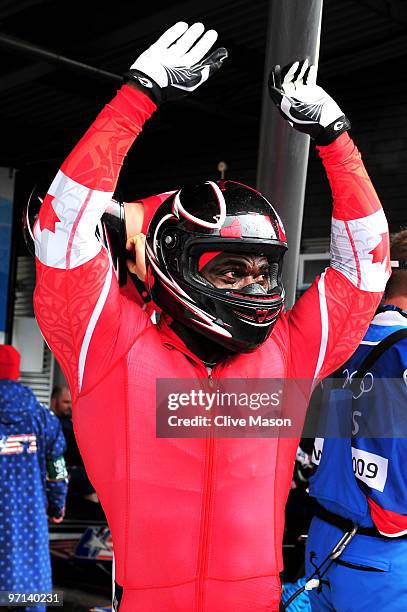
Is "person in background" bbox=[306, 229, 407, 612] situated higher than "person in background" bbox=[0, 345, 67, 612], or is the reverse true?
"person in background" bbox=[306, 229, 407, 612]

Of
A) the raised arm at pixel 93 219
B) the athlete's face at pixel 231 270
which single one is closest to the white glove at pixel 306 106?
the raised arm at pixel 93 219

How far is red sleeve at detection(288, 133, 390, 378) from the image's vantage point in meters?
2.04

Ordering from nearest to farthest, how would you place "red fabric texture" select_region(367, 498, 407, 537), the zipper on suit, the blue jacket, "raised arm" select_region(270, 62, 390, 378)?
Answer: the zipper on suit, "raised arm" select_region(270, 62, 390, 378), "red fabric texture" select_region(367, 498, 407, 537), the blue jacket

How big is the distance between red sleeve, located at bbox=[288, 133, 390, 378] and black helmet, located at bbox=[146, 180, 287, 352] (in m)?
0.14

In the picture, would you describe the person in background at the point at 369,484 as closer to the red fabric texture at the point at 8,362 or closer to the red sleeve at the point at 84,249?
the red sleeve at the point at 84,249

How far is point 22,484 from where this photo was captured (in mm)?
4707

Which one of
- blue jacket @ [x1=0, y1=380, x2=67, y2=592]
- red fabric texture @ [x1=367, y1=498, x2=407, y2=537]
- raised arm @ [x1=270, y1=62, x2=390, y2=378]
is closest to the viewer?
raised arm @ [x1=270, y1=62, x2=390, y2=378]

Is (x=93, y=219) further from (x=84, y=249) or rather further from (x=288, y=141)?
(x=288, y=141)

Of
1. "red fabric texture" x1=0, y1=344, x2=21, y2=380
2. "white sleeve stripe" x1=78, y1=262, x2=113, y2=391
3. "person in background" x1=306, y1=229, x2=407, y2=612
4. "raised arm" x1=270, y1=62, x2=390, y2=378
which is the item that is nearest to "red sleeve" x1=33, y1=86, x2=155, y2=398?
"white sleeve stripe" x1=78, y1=262, x2=113, y2=391

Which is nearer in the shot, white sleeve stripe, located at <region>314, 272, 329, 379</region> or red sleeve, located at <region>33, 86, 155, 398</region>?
red sleeve, located at <region>33, 86, 155, 398</region>

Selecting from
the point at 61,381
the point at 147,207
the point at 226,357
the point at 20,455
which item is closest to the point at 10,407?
the point at 20,455

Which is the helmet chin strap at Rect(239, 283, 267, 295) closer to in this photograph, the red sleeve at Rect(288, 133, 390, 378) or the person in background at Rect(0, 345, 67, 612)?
the red sleeve at Rect(288, 133, 390, 378)

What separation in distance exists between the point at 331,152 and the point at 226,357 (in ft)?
1.86

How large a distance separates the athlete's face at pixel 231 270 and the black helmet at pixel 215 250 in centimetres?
2
